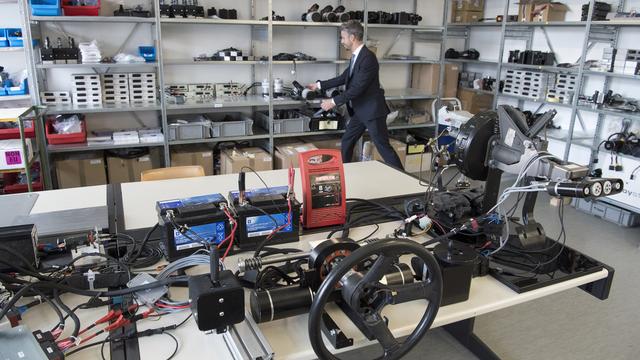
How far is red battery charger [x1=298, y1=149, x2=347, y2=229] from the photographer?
188cm

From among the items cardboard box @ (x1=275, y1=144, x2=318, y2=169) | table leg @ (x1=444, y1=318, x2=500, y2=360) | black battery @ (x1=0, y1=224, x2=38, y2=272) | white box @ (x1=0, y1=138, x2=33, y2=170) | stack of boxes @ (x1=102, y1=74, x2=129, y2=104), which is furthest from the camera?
cardboard box @ (x1=275, y1=144, x2=318, y2=169)

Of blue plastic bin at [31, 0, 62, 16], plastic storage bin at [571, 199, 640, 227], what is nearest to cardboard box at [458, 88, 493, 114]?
plastic storage bin at [571, 199, 640, 227]

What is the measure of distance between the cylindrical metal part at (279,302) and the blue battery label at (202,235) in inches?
15.1

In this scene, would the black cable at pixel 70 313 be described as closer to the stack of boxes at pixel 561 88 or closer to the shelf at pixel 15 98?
the shelf at pixel 15 98

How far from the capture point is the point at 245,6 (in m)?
4.87

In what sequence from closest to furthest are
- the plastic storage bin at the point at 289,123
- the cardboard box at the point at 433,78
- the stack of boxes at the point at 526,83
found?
the plastic storage bin at the point at 289,123
the stack of boxes at the point at 526,83
the cardboard box at the point at 433,78

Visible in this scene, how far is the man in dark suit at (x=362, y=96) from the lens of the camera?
4.36m

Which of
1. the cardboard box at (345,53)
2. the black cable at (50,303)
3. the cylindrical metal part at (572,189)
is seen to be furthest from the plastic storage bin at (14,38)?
the cylindrical metal part at (572,189)

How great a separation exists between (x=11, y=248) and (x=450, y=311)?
1.37m

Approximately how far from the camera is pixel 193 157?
4.57m

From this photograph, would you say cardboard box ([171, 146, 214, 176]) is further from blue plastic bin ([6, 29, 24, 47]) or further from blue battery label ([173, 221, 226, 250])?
blue battery label ([173, 221, 226, 250])

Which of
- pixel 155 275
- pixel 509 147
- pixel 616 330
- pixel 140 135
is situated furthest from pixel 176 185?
pixel 616 330

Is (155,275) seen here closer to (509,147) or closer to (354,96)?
(509,147)

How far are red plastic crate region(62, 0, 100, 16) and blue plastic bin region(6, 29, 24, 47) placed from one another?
41 cm
